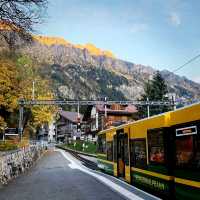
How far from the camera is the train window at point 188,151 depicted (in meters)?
9.45

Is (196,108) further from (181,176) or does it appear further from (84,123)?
(84,123)

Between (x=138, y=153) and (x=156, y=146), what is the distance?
2.96 meters

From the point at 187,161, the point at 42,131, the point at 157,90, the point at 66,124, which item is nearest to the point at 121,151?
the point at 187,161

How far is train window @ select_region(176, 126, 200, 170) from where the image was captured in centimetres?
945

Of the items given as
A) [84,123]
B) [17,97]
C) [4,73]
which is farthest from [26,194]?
[84,123]

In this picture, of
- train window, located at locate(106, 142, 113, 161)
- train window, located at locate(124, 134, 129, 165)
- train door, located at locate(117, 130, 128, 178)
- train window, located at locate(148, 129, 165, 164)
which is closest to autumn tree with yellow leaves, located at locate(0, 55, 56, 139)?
train window, located at locate(106, 142, 113, 161)

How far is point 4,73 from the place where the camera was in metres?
48.6

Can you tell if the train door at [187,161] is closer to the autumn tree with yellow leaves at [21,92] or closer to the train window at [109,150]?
the train window at [109,150]

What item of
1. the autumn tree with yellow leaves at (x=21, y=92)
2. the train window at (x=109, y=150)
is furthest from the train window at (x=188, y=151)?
the autumn tree with yellow leaves at (x=21, y=92)

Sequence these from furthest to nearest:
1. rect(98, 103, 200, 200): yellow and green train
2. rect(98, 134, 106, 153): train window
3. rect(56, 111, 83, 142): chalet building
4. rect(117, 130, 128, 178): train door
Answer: rect(56, 111, 83, 142): chalet building → rect(98, 134, 106, 153): train window → rect(117, 130, 128, 178): train door → rect(98, 103, 200, 200): yellow and green train

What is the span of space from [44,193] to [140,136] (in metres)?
4.25

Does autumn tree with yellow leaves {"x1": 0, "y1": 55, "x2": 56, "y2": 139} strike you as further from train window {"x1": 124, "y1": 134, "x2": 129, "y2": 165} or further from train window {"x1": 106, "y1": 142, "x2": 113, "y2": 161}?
train window {"x1": 124, "y1": 134, "x2": 129, "y2": 165}

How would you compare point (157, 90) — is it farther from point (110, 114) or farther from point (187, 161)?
point (187, 161)

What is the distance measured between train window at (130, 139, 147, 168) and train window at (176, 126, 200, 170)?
386 centimetres
